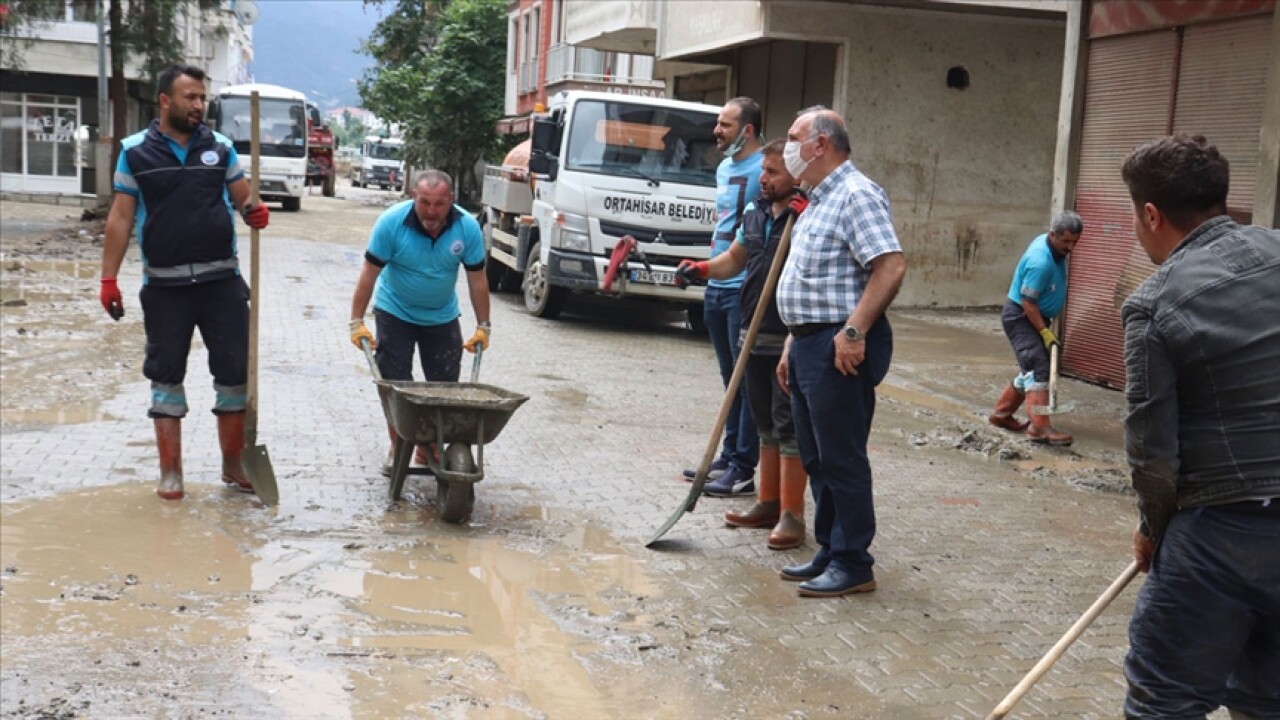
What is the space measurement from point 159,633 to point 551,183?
404 inches

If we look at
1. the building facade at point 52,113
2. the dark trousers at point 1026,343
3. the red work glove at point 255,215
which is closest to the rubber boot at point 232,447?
the red work glove at point 255,215

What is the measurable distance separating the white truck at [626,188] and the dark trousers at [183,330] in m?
6.92

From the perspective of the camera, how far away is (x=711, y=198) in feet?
47.2

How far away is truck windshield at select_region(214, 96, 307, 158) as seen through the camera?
33438 mm

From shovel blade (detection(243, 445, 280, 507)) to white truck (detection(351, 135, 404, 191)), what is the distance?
2137 inches

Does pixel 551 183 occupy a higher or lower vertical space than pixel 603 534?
higher

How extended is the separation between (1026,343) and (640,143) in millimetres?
6208

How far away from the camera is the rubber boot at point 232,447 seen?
737cm

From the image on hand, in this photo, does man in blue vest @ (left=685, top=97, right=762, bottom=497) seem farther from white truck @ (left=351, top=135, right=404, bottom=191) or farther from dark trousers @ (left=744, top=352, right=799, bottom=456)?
white truck @ (left=351, top=135, right=404, bottom=191)

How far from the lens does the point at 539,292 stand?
1556 cm

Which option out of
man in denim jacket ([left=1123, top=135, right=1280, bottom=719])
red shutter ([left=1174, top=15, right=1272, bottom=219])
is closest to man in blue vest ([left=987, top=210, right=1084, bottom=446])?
red shutter ([left=1174, top=15, right=1272, bottom=219])

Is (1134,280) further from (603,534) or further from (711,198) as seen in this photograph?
(603,534)

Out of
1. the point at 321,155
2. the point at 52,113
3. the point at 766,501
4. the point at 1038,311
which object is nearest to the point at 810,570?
the point at 766,501

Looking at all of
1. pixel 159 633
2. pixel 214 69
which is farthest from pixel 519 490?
pixel 214 69
